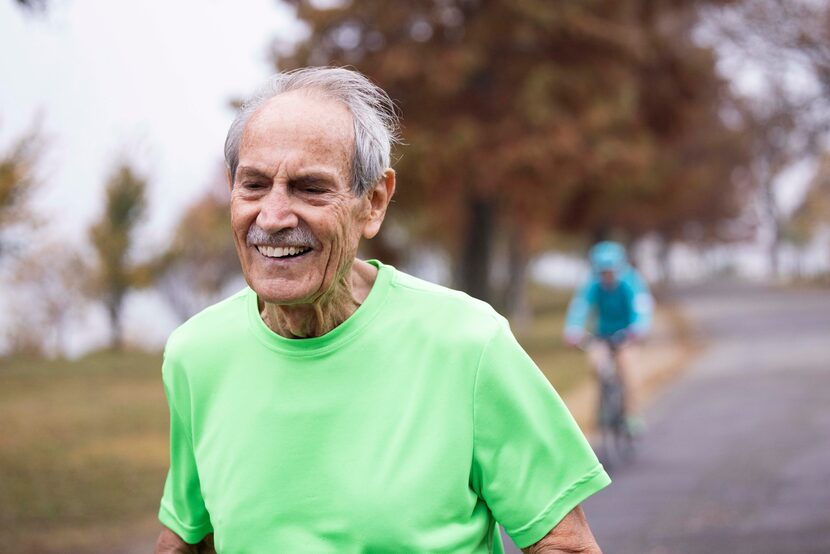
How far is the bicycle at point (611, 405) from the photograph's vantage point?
1082 centimetres

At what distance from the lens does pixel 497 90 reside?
69.7 feet

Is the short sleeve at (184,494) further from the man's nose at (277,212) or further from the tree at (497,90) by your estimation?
the tree at (497,90)

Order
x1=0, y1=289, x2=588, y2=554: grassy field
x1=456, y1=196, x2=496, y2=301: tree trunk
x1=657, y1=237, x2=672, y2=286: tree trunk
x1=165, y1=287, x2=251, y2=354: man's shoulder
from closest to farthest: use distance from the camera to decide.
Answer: x1=165, y1=287, x2=251, y2=354: man's shoulder < x1=0, y1=289, x2=588, y2=554: grassy field < x1=456, y1=196, x2=496, y2=301: tree trunk < x1=657, y1=237, x2=672, y2=286: tree trunk

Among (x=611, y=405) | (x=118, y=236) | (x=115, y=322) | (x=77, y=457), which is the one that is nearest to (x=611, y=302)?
(x=611, y=405)

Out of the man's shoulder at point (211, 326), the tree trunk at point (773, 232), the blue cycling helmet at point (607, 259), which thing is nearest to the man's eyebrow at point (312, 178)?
the man's shoulder at point (211, 326)

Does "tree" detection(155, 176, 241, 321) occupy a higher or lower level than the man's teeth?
higher

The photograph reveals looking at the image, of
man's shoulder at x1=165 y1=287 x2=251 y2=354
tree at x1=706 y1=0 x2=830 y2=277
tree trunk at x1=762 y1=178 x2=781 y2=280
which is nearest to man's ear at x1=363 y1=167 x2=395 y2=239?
man's shoulder at x1=165 y1=287 x2=251 y2=354

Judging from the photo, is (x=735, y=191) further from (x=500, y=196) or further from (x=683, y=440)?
(x=683, y=440)

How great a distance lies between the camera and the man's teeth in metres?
2.08

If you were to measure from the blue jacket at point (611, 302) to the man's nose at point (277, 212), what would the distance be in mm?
8495

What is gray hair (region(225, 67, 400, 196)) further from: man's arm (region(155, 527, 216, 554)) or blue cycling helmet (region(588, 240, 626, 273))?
blue cycling helmet (region(588, 240, 626, 273))

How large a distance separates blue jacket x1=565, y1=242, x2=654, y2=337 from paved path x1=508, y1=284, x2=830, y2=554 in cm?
128

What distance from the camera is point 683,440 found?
11625 millimetres

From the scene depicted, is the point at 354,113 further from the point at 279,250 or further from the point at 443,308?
the point at 443,308
